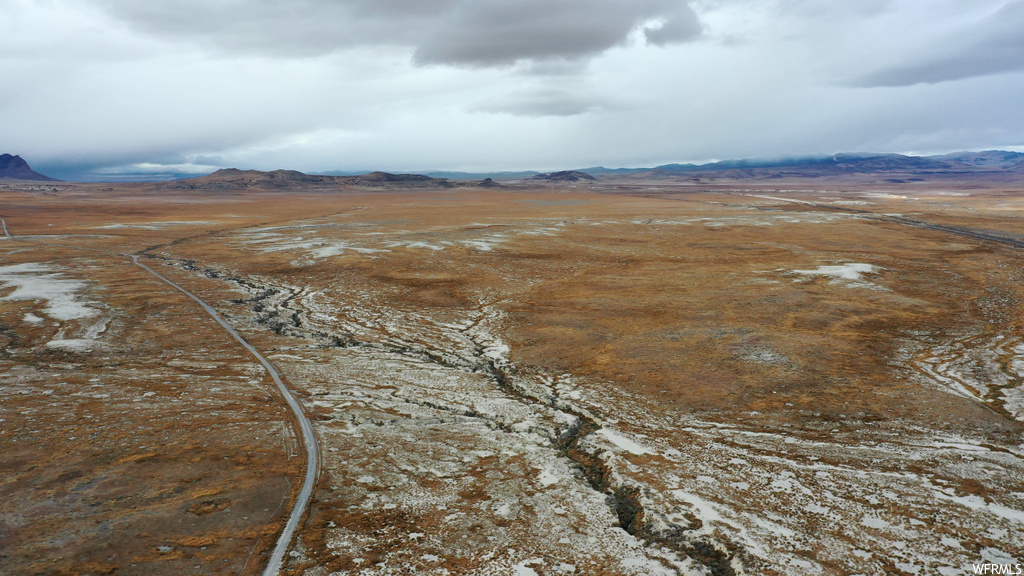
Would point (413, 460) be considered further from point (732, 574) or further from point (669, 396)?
point (669, 396)

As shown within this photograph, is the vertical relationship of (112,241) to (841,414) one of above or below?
above

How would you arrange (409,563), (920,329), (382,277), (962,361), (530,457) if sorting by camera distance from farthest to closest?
1. (382,277)
2. (920,329)
3. (962,361)
4. (530,457)
5. (409,563)

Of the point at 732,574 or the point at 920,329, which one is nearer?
the point at 732,574

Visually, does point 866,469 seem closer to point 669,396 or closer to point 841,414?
point 841,414

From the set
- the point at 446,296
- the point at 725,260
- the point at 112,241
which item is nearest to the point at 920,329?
the point at 725,260

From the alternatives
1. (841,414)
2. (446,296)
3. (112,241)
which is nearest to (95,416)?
(446,296)

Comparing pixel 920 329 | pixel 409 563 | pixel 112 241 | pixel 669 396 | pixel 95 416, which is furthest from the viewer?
pixel 112 241
